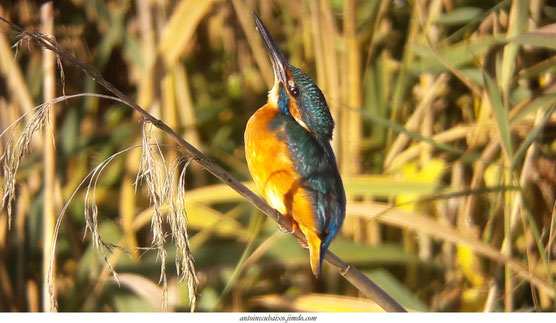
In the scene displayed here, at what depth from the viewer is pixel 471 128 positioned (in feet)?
4.91

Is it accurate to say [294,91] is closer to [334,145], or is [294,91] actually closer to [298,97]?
[298,97]

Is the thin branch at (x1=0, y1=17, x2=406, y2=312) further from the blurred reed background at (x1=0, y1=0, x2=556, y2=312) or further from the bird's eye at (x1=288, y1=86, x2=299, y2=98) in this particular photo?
the blurred reed background at (x1=0, y1=0, x2=556, y2=312)

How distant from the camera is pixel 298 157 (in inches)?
38.0

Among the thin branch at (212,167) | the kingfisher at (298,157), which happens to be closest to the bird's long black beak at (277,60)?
the kingfisher at (298,157)

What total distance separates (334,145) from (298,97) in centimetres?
42

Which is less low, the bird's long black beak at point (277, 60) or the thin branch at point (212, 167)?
the bird's long black beak at point (277, 60)

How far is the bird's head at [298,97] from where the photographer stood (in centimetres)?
99

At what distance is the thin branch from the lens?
597mm

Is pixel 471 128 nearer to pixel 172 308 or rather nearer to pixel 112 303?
pixel 172 308

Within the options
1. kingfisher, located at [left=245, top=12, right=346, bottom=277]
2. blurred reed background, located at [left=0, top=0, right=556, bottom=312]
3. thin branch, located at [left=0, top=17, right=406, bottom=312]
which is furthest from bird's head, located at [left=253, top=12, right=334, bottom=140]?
blurred reed background, located at [left=0, top=0, right=556, bottom=312]

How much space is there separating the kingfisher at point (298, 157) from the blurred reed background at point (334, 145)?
296 millimetres

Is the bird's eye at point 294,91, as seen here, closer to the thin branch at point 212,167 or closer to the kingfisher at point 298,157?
the kingfisher at point 298,157

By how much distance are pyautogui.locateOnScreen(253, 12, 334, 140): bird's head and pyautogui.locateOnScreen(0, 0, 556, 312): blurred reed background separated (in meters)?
0.30

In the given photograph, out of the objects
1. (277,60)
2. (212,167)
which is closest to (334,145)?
(277,60)
